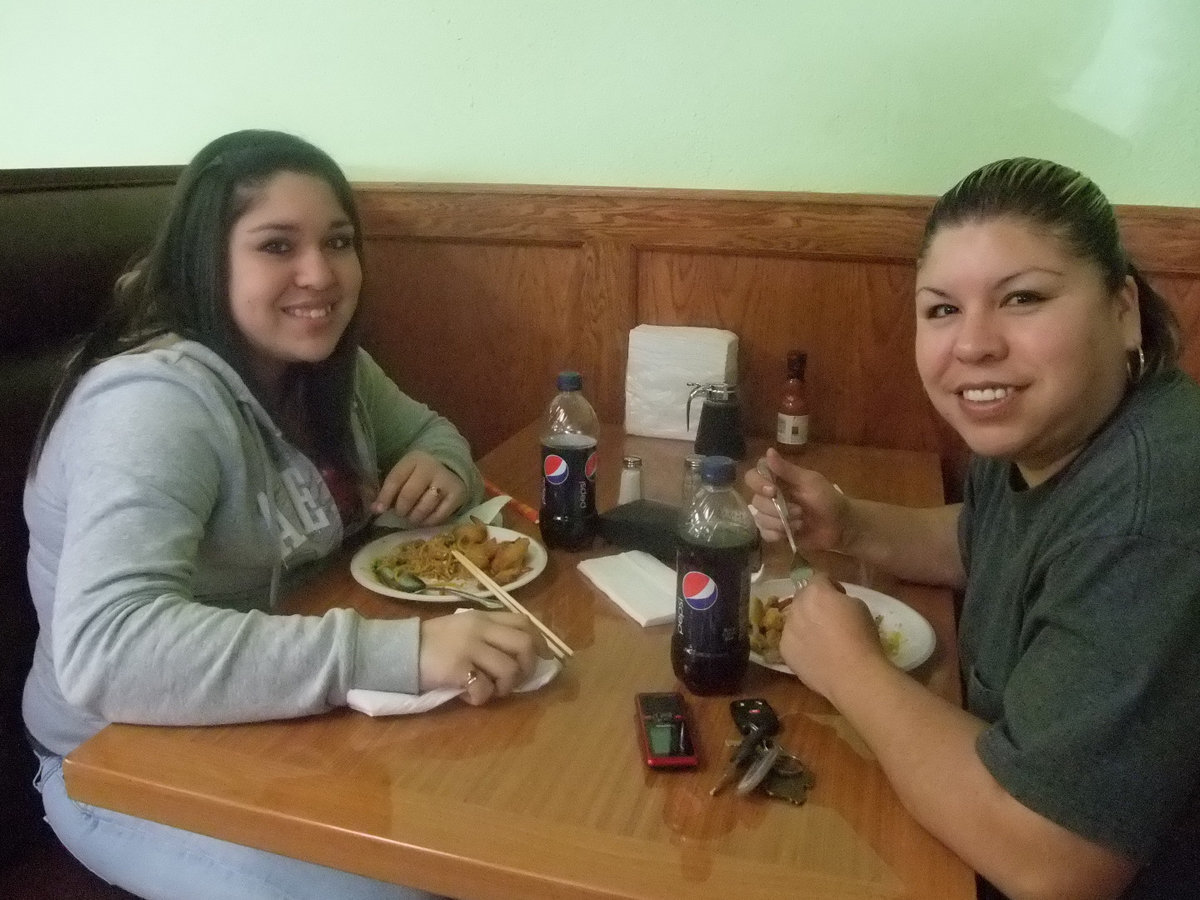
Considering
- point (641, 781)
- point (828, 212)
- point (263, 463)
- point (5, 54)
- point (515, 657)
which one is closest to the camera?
point (641, 781)

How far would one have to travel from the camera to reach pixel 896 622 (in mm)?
1057

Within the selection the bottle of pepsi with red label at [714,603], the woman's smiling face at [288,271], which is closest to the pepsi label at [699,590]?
the bottle of pepsi with red label at [714,603]

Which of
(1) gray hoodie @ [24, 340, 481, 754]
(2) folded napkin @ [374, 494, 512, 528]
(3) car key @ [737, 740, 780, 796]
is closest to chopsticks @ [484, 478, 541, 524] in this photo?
(2) folded napkin @ [374, 494, 512, 528]

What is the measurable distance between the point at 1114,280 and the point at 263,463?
0.91 m

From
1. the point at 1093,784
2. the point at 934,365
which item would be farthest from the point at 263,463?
the point at 1093,784

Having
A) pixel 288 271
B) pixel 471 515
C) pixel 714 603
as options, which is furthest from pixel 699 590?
pixel 288 271

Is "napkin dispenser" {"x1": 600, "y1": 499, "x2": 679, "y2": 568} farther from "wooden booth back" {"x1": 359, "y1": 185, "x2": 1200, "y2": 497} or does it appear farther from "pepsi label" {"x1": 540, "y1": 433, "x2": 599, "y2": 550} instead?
"wooden booth back" {"x1": 359, "y1": 185, "x2": 1200, "y2": 497}

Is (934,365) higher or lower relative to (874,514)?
higher

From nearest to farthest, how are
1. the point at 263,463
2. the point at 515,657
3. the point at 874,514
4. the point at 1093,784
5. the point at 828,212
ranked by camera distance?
the point at 1093,784 < the point at 515,657 < the point at 263,463 < the point at 874,514 < the point at 828,212

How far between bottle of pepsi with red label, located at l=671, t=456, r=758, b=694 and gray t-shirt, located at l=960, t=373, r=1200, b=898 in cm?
24

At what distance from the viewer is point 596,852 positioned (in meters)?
0.69

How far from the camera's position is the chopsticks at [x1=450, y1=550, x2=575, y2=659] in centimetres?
98

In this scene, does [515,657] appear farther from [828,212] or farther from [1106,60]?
[1106,60]

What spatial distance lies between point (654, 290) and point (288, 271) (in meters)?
0.86
